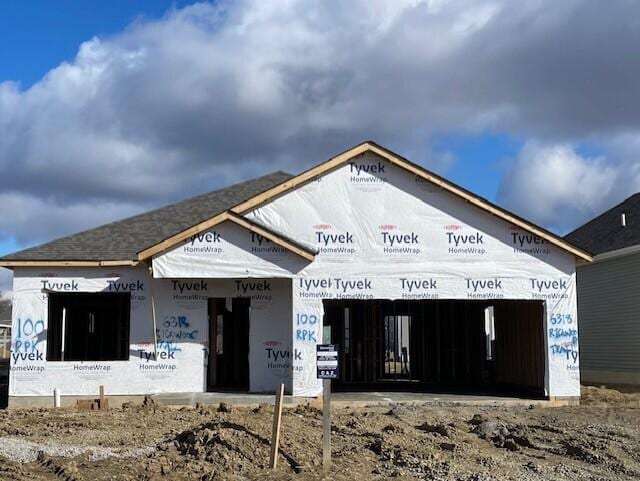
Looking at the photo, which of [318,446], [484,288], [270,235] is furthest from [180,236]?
[318,446]

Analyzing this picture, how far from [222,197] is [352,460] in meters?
14.0

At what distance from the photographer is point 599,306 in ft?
82.4

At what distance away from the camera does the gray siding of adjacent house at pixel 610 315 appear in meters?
22.9

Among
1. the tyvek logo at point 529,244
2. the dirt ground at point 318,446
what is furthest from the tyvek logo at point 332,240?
the dirt ground at point 318,446

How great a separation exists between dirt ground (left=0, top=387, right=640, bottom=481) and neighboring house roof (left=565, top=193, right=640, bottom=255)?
28.9 feet

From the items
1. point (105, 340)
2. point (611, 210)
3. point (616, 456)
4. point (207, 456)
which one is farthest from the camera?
point (611, 210)

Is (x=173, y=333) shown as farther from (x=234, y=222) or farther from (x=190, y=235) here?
(x=234, y=222)

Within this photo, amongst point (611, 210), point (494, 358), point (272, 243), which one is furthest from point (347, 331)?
point (611, 210)

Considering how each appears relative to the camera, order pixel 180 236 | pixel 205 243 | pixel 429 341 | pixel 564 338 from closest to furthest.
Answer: pixel 180 236, pixel 205 243, pixel 564 338, pixel 429 341

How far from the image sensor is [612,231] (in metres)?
26.0

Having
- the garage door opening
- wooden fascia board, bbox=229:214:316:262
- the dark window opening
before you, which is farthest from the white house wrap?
the garage door opening

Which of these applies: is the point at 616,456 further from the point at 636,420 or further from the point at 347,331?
the point at 347,331

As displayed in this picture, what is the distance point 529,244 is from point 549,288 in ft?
3.94

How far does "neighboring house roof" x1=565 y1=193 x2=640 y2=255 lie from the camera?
78.2ft
